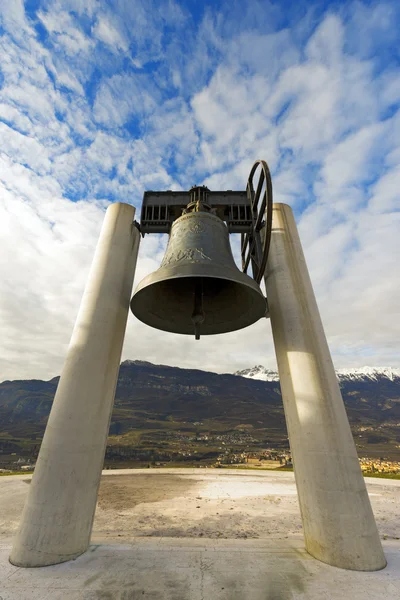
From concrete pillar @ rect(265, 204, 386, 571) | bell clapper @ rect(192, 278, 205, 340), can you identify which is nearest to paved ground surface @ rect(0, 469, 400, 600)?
concrete pillar @ rect(265, 204, 386, 571)

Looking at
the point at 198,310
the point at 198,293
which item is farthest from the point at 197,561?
the point at 198,293

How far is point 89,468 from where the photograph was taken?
5.55 metres

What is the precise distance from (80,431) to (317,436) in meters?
4.51

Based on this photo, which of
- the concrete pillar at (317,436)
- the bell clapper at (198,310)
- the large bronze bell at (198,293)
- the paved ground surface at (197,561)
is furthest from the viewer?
the bell clapper at (198,310)

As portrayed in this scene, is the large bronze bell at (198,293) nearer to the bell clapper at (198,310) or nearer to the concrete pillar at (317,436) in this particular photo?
the bell clapper at (198,310)

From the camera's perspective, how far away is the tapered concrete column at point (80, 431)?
195 inches

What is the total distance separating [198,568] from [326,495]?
247 centimetres

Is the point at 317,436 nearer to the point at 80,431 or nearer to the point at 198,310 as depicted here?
the point at 198,310

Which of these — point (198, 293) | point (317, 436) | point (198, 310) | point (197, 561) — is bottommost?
point (197, 561)

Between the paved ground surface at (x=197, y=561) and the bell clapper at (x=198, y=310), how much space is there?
4.00 metres

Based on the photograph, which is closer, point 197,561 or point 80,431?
point 197,561

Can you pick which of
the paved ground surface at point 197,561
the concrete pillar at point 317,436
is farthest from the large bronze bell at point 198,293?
the paved ground surface at point 197,561

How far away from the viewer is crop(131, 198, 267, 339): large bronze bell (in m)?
6.22

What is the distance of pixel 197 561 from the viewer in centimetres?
474
